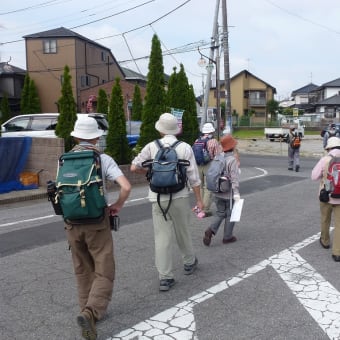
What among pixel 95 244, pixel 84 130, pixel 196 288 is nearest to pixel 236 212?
pixel 196 288

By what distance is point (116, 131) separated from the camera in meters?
13.6

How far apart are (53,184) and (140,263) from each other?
2223 millimetres

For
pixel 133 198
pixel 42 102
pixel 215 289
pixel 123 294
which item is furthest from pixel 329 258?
pixel 42 102

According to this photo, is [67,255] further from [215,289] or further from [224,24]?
[224,24]

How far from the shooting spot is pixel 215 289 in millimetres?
4469

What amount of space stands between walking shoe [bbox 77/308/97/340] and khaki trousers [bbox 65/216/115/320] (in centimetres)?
11

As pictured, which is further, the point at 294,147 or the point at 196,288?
the point at 294,147

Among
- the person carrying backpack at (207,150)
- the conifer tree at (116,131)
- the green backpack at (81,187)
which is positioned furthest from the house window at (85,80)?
the green backpack at (81,187)

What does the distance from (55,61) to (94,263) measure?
36290 millimetres

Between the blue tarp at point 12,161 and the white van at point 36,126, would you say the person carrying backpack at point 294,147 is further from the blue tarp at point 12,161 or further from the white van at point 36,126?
the blue tarp at point 12,161

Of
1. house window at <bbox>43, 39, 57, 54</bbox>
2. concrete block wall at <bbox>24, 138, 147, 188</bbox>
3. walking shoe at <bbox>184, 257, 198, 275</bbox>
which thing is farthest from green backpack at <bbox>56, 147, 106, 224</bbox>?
house window at <bbox>43, 39, 57, 54</bbox>

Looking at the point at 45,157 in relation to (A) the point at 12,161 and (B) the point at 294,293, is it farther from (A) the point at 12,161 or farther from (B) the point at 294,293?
(B) the point at 294,293

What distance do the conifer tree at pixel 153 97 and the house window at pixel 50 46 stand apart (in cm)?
2527

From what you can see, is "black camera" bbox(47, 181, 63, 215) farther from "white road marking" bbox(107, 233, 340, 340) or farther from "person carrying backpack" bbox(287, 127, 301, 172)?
"person carrying backpack" bbox(287, 127, 301, 172)
